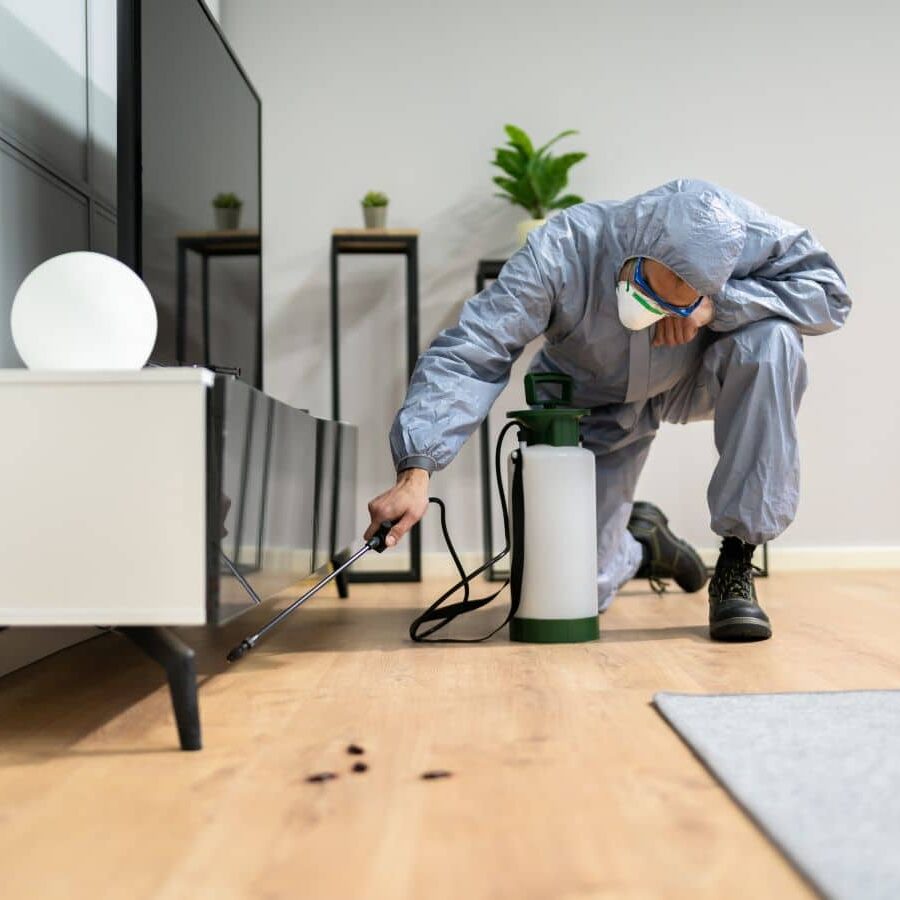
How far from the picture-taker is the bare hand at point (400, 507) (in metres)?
1.54

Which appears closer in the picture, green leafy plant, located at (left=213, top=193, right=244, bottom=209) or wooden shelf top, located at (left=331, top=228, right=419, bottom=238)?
green leafy plant, located at (left=213, top=193, right=244, bottom=209)

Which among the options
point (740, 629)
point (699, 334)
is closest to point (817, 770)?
point (740, 629)

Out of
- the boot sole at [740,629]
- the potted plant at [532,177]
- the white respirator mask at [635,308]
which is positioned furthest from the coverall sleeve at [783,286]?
the potted plant at [532,177]

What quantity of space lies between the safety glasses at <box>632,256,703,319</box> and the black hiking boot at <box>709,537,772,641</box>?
0.42 meters

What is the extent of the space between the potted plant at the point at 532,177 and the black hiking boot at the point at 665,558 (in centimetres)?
90

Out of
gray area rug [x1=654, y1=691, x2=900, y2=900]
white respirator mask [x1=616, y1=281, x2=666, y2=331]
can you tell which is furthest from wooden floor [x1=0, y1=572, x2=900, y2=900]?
white respirator mask [x1=616, y1=281, x2=666, y2=331]

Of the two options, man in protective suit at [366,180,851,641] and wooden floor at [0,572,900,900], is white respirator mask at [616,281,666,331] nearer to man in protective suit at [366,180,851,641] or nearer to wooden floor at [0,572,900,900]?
man in protective suit at [366,180,851,641]

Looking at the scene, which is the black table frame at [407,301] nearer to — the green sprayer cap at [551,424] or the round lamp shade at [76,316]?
the green sprayer cap at [551,424]

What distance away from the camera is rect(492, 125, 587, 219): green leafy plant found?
290cm

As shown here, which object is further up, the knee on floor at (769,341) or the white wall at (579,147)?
the white wall at (579,147)

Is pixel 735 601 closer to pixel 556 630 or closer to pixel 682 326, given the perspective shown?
pixel 556 630

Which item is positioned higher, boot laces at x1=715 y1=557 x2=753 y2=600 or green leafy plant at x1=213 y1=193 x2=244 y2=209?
green leafy plant at x1=213 y1=193 x2=244 y2=209

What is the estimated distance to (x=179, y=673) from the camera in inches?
45.1

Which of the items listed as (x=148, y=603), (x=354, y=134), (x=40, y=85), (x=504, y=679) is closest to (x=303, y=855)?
(x=148, y=603)
